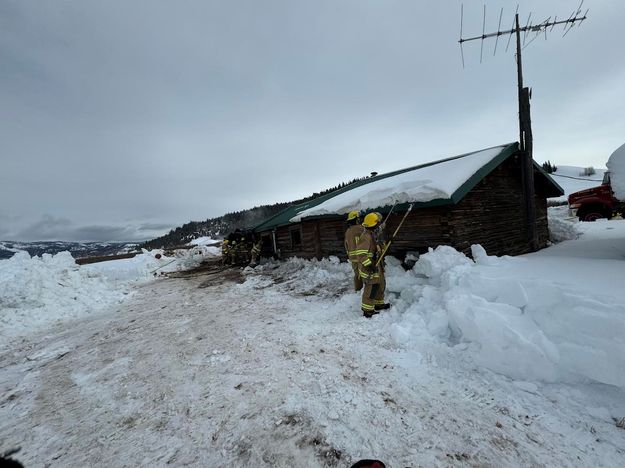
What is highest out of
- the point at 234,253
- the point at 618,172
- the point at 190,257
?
the point at 618,172

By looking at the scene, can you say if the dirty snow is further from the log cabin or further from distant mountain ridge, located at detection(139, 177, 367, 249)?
distant mountain ridge, located at detection(139, 177, 367, 249)

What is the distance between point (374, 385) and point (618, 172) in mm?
5587

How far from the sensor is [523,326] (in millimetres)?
3805

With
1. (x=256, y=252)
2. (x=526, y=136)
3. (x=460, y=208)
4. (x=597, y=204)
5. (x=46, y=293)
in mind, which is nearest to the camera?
(x=460, y=208)

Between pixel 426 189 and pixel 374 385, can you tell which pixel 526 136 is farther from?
pixel 374 385

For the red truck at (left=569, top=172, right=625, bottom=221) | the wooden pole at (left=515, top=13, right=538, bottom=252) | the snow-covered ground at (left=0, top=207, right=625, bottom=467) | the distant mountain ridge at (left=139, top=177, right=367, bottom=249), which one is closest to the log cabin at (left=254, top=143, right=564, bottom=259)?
the wooden pole at (left=515, top=13, right=538, bottom=252)

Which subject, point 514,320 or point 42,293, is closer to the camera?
point 514,320

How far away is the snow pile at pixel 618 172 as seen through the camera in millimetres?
4750

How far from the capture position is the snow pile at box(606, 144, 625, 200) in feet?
15.6

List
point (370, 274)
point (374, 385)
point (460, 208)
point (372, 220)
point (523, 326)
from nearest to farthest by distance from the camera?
1. point (374, 385)
2. point (523, 326)
3. point (370, 274)
4. point (372, 220)
5. point (460, 208)

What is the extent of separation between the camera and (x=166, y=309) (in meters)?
8.69

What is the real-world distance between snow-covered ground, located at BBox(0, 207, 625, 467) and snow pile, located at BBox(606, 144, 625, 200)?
1362mm

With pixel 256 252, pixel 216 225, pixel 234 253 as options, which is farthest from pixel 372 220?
pixel 216 225

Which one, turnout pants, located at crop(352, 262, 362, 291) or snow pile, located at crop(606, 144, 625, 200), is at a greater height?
snow pile, located at crop(606, 144, 625, 200)
